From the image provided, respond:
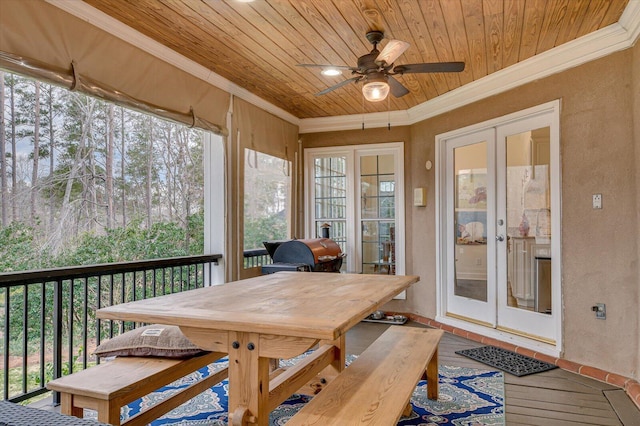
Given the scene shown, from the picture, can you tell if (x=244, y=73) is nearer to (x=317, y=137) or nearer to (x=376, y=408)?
(x=317, y=137)

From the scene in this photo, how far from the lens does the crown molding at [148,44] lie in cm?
253

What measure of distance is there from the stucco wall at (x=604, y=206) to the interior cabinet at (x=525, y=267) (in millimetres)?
392

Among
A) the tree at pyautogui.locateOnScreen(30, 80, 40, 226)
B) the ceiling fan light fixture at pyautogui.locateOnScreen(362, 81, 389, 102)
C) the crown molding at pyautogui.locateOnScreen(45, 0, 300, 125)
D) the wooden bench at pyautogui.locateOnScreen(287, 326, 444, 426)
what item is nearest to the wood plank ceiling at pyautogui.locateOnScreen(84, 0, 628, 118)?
the crown molding at pyautogui.locateOnScreen(45, 0, 300, 125)

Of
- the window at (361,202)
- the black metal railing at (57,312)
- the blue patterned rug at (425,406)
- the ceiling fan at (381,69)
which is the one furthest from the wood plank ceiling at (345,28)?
the blue patterned rug at (425,406)

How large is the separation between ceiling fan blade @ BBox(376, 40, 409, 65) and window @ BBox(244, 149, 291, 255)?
2206 mm

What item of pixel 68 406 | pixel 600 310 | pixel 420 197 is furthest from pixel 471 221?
pixel 68 406

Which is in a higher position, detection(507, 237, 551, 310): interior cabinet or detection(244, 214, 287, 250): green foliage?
detection(244, 214, 287, 250): green foliage

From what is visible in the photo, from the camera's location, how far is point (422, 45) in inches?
128

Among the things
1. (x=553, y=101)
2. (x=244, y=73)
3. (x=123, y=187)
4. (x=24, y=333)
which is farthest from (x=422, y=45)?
(x=24, y=333)

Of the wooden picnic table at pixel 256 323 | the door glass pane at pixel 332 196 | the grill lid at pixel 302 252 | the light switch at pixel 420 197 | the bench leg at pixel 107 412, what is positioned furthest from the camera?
the door glass pane at pixel 332 196

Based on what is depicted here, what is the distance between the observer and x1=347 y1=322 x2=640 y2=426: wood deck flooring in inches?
95.9

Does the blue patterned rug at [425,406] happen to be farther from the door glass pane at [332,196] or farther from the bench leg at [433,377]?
the door glass pane at [332,196]

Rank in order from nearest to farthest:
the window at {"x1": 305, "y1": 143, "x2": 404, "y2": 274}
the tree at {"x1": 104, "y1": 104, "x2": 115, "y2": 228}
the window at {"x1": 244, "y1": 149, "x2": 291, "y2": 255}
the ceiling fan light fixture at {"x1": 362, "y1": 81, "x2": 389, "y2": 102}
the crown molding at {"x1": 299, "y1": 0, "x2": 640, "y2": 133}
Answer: the ceiling fan light fixture at {"x1": 362, "y1": 81, "x2": 389, "y2": 102} < the crown molding at {"x1": 299, "y1": 0, "x2": 640, "y2": 133} < the tree at {"x1": 104, "y1": 104, "x2": 115, "y2": 228} < the window at {"x1": 244, "y1": 149, "x2": 291, "y2": 255} < the window at {"x1": 305, "y1": 143, "x2": 404, "y2": 274}

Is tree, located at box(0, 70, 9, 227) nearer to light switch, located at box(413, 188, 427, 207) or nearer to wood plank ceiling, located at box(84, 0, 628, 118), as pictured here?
wood plank ceiling, located at box(84, 0, 628, 118)
